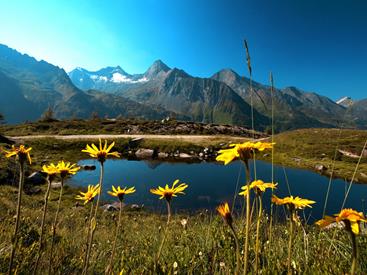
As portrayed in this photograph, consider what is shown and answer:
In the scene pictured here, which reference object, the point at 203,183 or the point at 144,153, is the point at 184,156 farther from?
the point at 203,183

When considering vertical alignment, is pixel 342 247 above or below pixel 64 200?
above

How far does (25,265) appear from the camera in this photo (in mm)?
2996

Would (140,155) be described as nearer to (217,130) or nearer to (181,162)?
(181,162)

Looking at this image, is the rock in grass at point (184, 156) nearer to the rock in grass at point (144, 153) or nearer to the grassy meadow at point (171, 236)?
the grassy meadow at point (171, 236)

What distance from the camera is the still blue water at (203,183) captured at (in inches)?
847

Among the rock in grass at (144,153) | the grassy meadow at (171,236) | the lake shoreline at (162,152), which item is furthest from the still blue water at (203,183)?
the rock in grass at (144,153)

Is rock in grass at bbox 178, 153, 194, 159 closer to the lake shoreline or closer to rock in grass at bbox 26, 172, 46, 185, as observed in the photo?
the lake shoreline

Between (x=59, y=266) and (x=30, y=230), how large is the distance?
2.59 meters

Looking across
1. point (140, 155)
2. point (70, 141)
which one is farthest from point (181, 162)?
point (70, 141)

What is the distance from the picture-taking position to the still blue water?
21.5 m

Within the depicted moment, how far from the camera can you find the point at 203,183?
2786cm

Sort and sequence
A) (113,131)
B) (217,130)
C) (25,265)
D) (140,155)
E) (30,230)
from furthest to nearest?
(217,130)
(113,131)
(140,155)
(30,230)
(25,265)

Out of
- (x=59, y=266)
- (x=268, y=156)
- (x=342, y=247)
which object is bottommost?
(x=268, y=156)

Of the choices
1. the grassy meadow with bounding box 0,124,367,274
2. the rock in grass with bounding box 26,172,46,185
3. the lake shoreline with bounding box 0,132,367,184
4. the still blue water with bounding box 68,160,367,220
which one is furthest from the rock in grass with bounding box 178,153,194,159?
the rock in grass with bounding box 26,172,46,185
